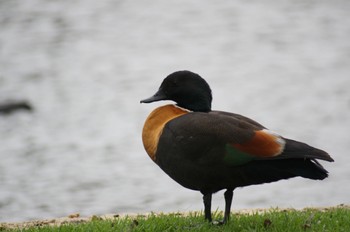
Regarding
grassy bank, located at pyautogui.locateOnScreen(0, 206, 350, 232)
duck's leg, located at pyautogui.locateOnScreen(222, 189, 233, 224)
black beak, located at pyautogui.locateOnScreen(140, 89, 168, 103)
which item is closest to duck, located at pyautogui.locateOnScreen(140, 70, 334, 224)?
duck's leg, located at pyautogui.locateOnScreen(222, 189, 233, 224)

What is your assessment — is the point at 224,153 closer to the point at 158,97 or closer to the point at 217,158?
the point at 217,158

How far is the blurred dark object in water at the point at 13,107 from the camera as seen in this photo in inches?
740

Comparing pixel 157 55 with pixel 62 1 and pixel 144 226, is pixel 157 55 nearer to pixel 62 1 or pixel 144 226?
pixel 62 1

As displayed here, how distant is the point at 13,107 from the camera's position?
1914cm

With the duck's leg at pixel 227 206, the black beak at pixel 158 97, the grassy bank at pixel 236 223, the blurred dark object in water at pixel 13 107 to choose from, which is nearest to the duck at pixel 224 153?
the duck's leg at pixel 227 206

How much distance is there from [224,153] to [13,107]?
13.3 m

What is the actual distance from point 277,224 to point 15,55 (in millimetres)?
18124

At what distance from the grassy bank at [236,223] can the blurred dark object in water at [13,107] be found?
38.2ft

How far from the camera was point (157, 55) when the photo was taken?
24094 mm

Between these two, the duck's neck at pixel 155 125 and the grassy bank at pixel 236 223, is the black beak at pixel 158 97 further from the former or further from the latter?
the grassy bank at pixel 236 223

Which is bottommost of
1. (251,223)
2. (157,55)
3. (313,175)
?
(157,55)

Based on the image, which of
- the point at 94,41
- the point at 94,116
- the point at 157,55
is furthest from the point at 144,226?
the point at 94,41

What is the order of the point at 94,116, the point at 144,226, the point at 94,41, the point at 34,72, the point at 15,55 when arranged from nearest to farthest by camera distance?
the point at 144,226, the point at 94,116, the point at 34,72, the point at 15,55, the point at 94,41

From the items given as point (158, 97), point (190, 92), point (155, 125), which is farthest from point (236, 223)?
point (158, 97)
